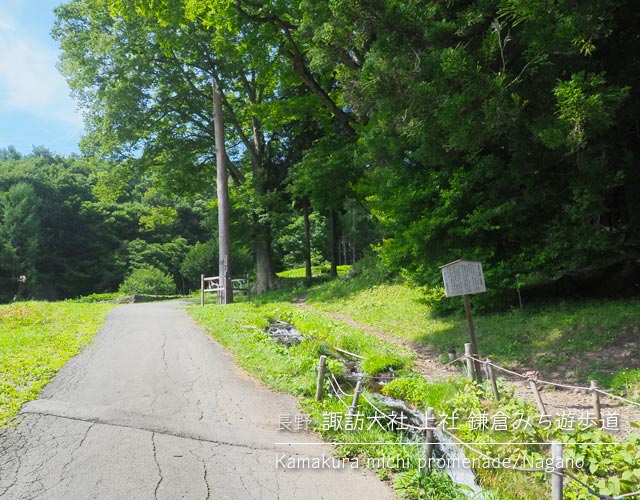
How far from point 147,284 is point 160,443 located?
30392mm

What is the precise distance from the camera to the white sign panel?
21.4ft

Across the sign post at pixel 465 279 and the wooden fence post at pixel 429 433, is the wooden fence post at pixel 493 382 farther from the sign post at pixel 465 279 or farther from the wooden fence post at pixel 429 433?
the wooden fence post at pixel 429 433

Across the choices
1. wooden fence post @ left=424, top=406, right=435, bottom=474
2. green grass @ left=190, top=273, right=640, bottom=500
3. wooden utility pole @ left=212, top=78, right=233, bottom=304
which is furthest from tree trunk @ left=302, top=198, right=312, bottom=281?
wooden fence post @ left=424, top=406, right=435, bottom=474

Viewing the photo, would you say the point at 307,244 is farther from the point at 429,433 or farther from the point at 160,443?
the point at 429,433

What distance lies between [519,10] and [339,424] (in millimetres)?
6427

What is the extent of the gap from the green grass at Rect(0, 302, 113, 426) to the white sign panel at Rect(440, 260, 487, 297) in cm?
593

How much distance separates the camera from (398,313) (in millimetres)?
13297

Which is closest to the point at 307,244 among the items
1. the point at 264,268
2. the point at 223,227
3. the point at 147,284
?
the point at 264,268

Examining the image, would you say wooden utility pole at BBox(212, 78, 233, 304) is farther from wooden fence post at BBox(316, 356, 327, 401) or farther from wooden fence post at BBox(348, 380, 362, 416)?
wooden fence post at BBox(348, 380, 362, 416)

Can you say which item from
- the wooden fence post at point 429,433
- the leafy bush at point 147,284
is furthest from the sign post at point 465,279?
the leafy bush at point 147,284

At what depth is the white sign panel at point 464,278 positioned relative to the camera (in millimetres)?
6523

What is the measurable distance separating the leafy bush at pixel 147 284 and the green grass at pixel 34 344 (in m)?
19.8

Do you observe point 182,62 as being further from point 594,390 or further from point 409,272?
point 594,390

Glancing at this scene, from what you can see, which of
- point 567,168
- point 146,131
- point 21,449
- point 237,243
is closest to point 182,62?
point 146,131
